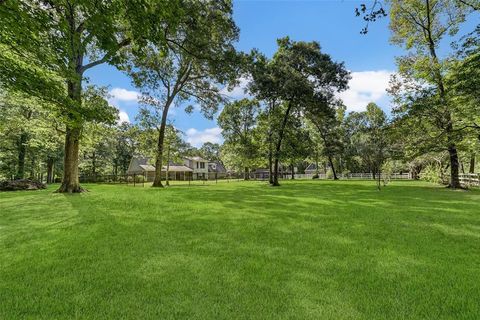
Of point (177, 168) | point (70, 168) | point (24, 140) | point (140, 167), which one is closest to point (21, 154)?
point (24, 140)

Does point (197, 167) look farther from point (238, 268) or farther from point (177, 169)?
point (238, 268)

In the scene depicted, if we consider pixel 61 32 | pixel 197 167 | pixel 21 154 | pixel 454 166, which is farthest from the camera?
pixel 197 167

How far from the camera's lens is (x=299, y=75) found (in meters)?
20.9

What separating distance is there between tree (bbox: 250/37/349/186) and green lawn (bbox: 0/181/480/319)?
1626 cm

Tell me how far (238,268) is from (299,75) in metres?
19.9

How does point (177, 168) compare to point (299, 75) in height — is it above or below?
below

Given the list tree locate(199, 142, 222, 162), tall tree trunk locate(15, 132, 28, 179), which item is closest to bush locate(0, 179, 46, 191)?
tall tree trunk locate(15, 132, 28, 179)

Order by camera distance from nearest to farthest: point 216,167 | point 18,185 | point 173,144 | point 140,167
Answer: point 18,185 < point 173,144 < point 140,167 < point 216,167

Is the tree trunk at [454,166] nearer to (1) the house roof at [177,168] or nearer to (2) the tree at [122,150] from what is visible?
(1) the house roof at [177,168]

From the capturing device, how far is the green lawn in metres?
2.55

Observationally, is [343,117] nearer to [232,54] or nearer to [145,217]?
[232,54]

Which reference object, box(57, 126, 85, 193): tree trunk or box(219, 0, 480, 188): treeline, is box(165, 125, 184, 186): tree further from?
box(57, 126, 85, 193): tree trunk

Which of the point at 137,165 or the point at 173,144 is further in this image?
the point at 137,165

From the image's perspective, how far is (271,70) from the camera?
2186 cm
